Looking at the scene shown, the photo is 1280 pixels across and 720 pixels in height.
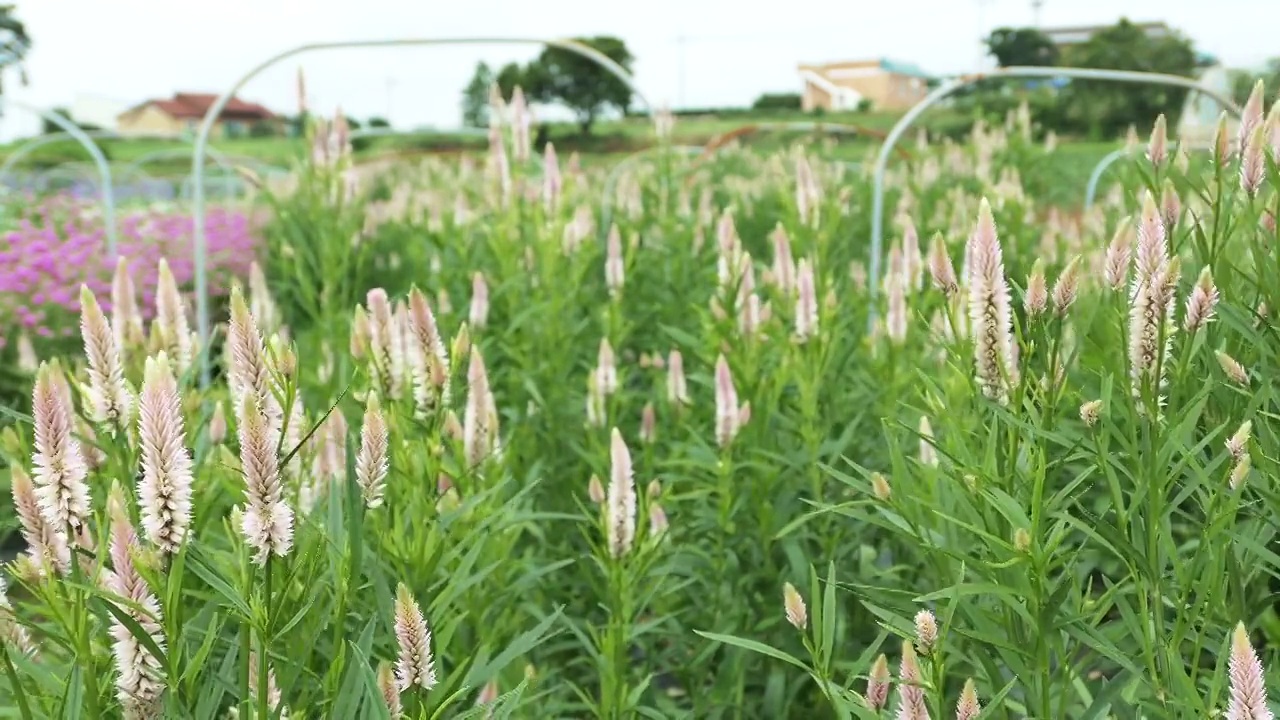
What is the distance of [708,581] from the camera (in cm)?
308

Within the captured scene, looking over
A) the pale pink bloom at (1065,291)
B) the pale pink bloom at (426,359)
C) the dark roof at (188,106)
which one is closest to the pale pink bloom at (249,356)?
the pale pink bloom at (426,359)

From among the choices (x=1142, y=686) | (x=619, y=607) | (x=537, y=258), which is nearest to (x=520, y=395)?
(x=537, y=258)

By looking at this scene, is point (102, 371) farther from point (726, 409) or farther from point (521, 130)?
point (521, 130)

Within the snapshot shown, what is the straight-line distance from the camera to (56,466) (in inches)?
49.1

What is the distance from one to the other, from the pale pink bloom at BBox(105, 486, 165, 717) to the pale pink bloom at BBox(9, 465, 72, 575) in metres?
0.07

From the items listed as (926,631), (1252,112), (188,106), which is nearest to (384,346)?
(926,631)

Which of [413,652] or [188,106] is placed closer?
[413,652]

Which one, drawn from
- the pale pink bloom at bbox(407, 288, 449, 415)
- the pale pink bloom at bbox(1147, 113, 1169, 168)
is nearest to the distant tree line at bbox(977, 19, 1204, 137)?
the pale pink bloom at bbox(1147, 113, 1169, 168)

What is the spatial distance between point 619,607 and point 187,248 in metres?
A: 9.69

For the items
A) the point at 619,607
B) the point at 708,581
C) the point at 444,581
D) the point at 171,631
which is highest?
the point at 171,631

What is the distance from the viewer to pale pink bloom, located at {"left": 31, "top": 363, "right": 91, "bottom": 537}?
1.22 meters

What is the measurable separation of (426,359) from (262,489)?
79 cm

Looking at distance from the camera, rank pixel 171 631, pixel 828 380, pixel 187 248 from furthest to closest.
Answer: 1. pixel 187 248
2. pixel 828 380
3. pixel 171 631

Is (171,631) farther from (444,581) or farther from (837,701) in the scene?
(837,701)
